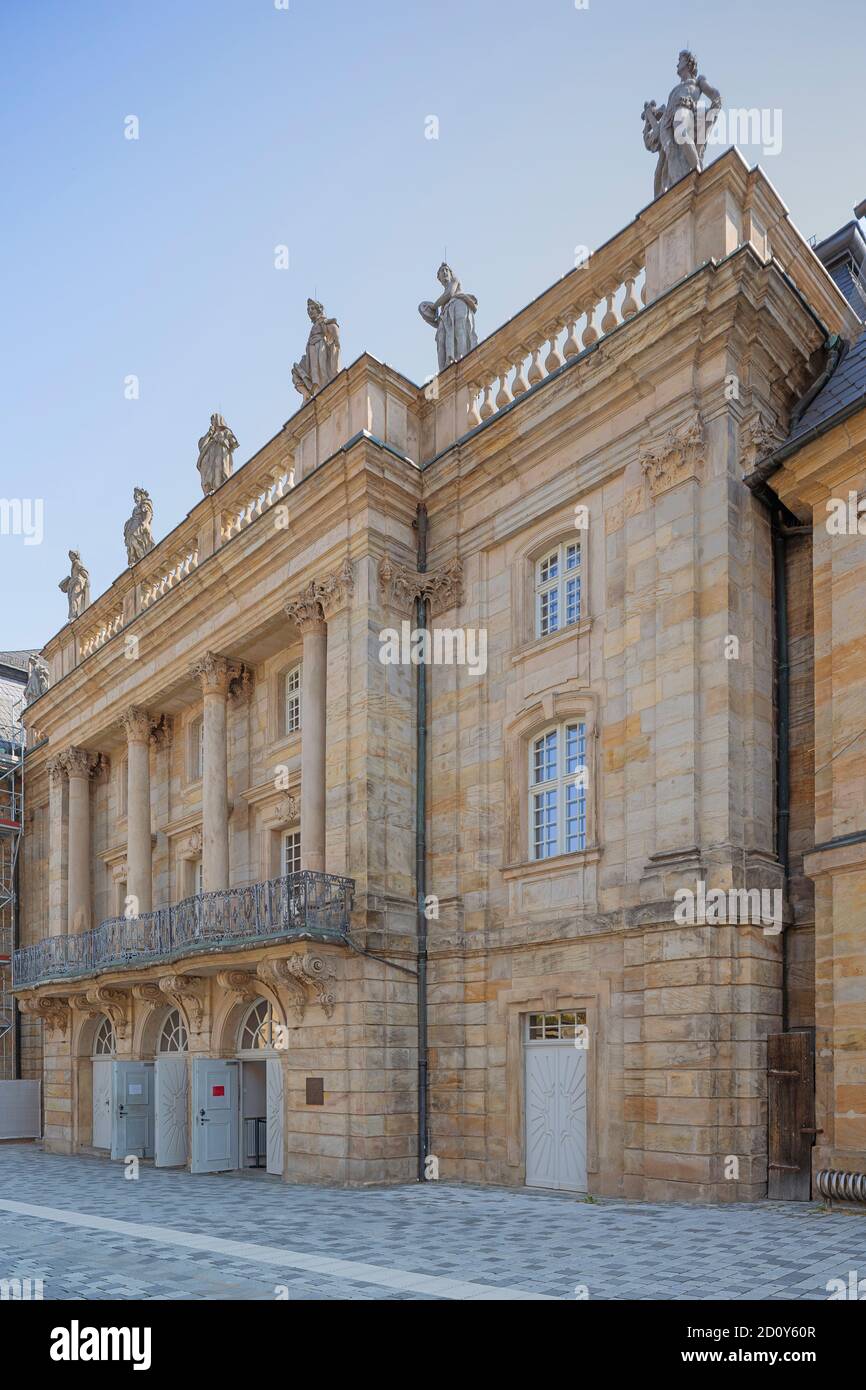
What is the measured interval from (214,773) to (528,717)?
7.86 m

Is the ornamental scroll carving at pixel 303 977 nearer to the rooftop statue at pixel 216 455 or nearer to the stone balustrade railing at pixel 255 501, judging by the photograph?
the stone balustrade railing at pixel 255 501

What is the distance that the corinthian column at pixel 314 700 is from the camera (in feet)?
68.6

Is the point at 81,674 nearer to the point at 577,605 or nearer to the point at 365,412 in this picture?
the point at 365,412

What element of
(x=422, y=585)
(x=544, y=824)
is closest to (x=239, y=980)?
(x=544, y=824)

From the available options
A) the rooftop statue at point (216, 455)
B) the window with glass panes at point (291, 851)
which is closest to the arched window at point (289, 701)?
the window with glass panes at point (291, 851)

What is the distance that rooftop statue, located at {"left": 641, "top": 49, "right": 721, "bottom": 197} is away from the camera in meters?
18.2

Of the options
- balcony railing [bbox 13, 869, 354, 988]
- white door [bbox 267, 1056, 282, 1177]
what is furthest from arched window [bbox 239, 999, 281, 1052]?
balcony railing [bbox 13, 869, 354, 988]

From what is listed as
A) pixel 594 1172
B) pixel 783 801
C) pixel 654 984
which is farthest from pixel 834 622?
pixel 594 1172

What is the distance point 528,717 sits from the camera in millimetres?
19234

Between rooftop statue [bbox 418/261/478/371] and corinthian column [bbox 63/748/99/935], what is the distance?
15218 millimetres

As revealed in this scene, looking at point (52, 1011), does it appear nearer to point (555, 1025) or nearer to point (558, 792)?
point (555, 1025)

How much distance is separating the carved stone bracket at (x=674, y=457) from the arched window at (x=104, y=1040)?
18.5 meters

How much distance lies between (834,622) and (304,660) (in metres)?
9.62

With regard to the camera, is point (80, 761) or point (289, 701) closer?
point (289, 701)
